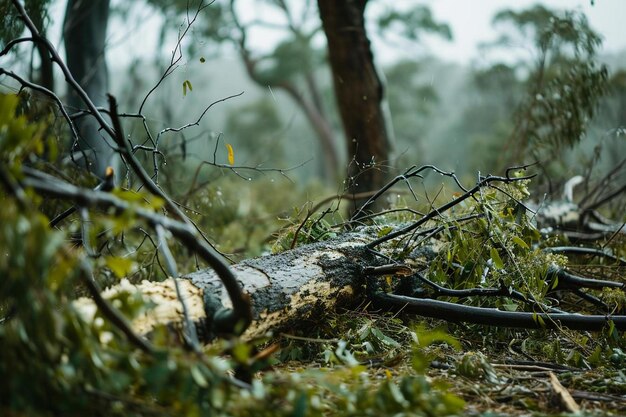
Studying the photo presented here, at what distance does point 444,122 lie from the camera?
33438mm

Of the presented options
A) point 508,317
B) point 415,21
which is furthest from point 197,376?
→ point 415,21

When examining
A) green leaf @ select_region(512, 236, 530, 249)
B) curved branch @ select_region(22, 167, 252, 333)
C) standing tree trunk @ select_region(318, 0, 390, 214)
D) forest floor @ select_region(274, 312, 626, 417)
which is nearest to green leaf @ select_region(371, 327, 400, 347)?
forest floor @ select_region(274, 312, 626, 417)

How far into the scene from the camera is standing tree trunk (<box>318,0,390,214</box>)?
4.50 m

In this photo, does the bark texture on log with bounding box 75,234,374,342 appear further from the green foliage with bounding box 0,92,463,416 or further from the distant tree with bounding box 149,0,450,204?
the distant tree with bounding box 149,0,450,204

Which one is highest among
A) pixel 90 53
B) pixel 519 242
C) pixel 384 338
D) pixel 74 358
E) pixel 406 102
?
pixel 406 102

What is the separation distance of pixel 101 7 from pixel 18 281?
3.90m

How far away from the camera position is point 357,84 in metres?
4.60

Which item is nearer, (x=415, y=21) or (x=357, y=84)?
(x=357, y=84)

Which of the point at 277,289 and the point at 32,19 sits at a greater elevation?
the point at 32,19

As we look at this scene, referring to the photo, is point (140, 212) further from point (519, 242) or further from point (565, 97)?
point (565, 97)

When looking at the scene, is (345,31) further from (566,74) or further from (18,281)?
(18,281)

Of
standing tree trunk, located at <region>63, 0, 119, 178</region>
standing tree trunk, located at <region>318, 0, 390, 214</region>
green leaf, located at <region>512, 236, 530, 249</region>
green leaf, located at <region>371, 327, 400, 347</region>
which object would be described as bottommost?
green leaf, located at <region>371, 327, 400, 347</region>

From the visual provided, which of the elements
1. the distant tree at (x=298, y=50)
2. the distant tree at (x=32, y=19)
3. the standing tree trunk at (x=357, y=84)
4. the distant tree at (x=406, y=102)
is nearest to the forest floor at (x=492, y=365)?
the distant tree at (x=32, y=19)

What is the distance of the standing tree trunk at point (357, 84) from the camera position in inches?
177
